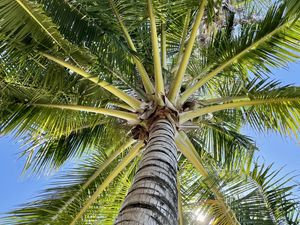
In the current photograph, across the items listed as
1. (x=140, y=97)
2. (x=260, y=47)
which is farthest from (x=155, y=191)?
(x=260, y=47)

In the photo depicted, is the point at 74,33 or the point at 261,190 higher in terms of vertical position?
the point at 74,33

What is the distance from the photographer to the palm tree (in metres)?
4.60

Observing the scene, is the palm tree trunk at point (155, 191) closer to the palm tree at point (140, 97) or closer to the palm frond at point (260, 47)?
the palm tree at point (140, 97)

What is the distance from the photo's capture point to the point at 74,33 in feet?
16.3

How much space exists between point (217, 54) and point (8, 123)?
10.0 ft

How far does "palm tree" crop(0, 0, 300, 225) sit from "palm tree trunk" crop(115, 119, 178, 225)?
0.04 meters

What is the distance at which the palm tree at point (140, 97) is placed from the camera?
4.60 metres

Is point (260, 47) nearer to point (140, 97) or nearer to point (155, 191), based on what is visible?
point (140, 97)

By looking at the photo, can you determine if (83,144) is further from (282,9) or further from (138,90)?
(282,9)

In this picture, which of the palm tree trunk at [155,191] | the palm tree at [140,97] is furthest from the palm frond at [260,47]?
the palm tree trunk at [155,191]

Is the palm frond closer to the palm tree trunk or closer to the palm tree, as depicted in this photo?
the palm tree

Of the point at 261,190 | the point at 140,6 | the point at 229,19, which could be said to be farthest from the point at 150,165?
the point at 229,19

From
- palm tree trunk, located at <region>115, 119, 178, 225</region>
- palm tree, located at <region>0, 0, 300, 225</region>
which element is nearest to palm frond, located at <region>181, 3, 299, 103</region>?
palm tree, located at <region>0, 0, 300, 225</region>

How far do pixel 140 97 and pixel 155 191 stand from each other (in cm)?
231
